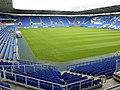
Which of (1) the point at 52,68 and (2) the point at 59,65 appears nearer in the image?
(1) the point at 52,68

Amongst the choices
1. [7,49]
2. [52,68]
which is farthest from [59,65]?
[7,49]

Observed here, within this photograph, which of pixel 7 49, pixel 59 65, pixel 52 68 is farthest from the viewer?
pixel 7 49

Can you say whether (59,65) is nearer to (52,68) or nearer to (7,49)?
(52,68)

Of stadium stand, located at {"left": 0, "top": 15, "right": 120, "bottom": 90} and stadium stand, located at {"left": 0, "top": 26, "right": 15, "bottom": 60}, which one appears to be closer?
stadium stand, located at {"left": 0, "top": 15, "right": 120, "bottom": 90}

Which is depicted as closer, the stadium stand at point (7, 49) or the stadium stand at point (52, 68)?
the stadium stand at point (52, 68)

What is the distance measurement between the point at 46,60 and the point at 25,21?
5079 centimetres

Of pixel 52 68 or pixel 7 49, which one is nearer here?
pixel 52 68

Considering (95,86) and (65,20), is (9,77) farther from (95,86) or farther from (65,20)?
(65,20)

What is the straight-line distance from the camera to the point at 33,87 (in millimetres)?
7129

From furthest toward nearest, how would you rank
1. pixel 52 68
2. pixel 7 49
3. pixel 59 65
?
1. pixel 7 49
2. pixel 59 65
3. pixel 52 68

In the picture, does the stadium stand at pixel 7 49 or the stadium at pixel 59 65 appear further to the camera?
the stadium stand at pixel 7 49

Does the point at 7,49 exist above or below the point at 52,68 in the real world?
above

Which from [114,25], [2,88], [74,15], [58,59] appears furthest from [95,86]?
[74,15]

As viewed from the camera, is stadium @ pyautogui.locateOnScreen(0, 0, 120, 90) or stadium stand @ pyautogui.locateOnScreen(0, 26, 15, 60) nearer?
stadium @ pyautogui.locateOnScreen(0, 0, 120, 90)
